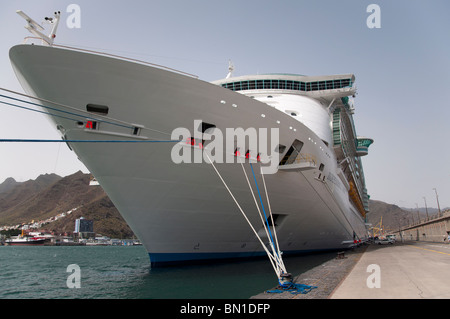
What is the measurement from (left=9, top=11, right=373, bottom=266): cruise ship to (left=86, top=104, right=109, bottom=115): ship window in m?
0.03

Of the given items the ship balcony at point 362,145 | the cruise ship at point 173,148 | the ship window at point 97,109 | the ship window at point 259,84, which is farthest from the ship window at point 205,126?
the ship balcony at point 362,145

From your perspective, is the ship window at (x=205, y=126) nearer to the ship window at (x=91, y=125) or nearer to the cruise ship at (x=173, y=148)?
the cruise ship at (x=173, y=148)

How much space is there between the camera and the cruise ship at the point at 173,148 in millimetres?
8375

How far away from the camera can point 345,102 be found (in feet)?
77.4

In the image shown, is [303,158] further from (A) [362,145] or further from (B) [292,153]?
(A) [362,145]

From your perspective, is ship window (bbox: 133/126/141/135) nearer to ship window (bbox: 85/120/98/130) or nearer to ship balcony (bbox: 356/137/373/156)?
ship window (bbox: 85/120/98/130)

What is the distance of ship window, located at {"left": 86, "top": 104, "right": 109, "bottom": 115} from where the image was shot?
8736 mm

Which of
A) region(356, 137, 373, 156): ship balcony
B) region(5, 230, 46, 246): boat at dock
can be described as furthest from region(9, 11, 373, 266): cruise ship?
region(5, 230, 46, 246): boat at dock

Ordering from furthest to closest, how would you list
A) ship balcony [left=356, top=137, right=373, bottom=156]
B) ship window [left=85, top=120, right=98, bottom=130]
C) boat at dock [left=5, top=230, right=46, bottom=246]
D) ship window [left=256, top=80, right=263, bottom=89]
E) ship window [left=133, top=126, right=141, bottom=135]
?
boat at dock [left=5, top=230, right=46, bottom=246], ship balcony [left=356, top=137, right=373, bottom=156], ship window [left=256, top=80, right=263, bottom=89], ship window [left=133, top=126, right=141, bottom=135], ship window [left=85, top=120, right=98, bottom=130]

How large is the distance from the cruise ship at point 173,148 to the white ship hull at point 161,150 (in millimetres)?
30

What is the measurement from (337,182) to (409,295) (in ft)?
50.4

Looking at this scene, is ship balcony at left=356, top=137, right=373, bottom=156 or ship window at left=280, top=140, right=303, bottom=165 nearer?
ship window at left=280, top=140, right=303, bottom=165

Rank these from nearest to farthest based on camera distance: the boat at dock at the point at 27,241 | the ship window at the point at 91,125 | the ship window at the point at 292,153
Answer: the ship window at the point at 91,125, the ship window at the point at 292,153, the boat at dock at the point at 27,241
